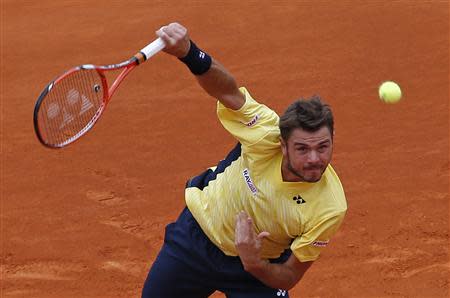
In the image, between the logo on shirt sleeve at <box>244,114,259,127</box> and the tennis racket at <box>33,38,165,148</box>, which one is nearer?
the tennis racket at <box>33,38,165,148</box>

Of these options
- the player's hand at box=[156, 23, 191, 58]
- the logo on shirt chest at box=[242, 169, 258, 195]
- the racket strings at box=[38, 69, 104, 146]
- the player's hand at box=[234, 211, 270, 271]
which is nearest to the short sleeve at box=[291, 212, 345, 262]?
the player's hand at box=[234, 211, 270, 271]

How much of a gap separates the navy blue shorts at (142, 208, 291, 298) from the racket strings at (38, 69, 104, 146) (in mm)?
925

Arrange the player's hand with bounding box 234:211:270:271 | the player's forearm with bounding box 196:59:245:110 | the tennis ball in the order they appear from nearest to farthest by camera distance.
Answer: the player's hand with bounding box 234:211:270:271 < the player's forearm with bounding box 196:59:245:110 < the tennis ball

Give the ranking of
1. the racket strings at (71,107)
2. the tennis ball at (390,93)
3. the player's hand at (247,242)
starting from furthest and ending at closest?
the tennis ball at (390,93)
the racket strings at (71,107)
the player's hand at (247,242)

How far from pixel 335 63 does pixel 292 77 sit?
0.63 meters

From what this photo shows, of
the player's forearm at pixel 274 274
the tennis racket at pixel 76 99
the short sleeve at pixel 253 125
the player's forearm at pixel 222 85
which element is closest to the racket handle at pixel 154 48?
the tennis racket at pixel 76 99

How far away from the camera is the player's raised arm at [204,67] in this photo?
484cm

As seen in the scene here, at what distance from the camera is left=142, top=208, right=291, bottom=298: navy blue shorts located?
17.5ft

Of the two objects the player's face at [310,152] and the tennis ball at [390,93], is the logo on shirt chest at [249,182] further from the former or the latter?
the tennis ball at [390,93]

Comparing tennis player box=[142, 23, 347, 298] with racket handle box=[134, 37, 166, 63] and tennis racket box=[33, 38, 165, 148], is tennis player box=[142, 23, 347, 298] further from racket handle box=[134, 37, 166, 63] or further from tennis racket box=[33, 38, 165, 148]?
tennis racket box=[33, 38, 165, 148]

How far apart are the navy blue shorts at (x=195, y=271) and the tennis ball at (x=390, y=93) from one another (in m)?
4.18

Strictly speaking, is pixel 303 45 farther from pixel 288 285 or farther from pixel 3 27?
pixel 288 285

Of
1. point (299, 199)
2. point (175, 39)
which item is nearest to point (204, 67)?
point (175, 39)

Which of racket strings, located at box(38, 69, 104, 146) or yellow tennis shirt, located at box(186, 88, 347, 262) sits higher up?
racket strings, located at box(38, 69, 104, 146)
